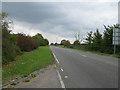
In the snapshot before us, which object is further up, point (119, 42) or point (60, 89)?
point (119, 42)

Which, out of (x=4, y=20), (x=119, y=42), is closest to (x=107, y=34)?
(x=119, y=42)

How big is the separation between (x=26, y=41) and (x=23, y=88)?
72.3 feet

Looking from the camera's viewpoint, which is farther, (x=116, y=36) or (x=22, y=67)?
(x=116, y=36)

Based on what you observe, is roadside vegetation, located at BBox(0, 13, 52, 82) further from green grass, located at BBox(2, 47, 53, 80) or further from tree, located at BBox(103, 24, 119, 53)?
tree, located at BBox(103, 24, 119, 53)

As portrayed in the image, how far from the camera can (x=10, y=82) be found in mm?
5504

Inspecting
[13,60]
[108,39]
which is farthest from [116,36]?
[13,60]

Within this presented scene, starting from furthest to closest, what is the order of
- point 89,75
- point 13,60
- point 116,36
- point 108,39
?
point 108,39 → point 116,36 → point 13,60 → point 89,75

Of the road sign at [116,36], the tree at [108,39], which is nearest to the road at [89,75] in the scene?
the road sign at [116,36]

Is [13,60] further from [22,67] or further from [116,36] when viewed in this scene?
[116,36]

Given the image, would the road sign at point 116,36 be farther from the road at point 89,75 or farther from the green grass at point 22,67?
the green grass at point 22,67

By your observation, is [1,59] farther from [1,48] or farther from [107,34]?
[107,34]

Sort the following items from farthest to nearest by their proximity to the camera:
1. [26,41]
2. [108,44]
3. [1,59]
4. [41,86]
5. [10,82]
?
[26,41] → [108,44] → [1,59] → [10,82] → [41,86]

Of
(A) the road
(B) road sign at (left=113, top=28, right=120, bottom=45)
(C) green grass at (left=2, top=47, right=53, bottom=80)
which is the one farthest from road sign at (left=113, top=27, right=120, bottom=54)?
(C) green grass at (left=2, top=47, right=53, bottom=80)

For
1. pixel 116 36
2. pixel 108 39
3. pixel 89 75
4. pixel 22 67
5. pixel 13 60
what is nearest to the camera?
pixel 89 75
